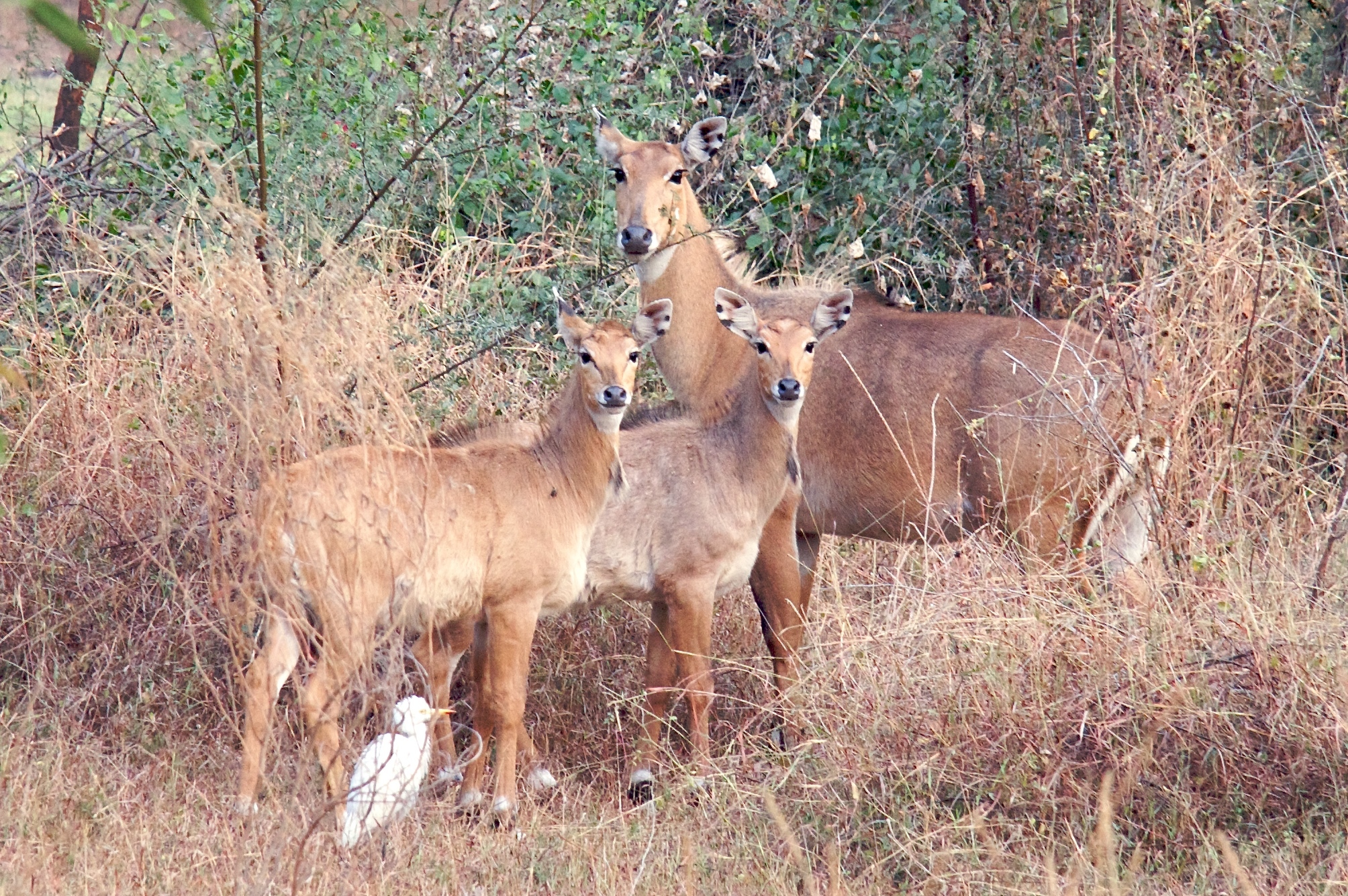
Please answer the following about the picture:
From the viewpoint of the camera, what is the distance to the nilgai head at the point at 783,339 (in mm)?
6309

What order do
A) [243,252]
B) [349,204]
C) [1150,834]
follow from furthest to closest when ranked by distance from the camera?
[349,204] → [243,252] → [1150,834]

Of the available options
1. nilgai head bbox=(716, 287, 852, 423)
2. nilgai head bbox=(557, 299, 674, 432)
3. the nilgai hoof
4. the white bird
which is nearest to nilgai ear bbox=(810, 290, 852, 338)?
nilgai head bbox=(716, 287, 852, 423)

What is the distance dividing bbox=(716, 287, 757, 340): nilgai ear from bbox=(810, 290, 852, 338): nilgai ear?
274mm

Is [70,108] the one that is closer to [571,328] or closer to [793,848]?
[571,328]

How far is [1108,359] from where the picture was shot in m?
6.29

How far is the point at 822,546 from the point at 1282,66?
3406 millimetres

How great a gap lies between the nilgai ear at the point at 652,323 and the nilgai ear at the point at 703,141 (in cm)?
119

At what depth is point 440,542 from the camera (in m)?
5.27

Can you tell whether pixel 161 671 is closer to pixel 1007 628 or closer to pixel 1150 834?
pixel 1007 628

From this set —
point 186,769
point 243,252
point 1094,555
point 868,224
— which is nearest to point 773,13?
point 868,224

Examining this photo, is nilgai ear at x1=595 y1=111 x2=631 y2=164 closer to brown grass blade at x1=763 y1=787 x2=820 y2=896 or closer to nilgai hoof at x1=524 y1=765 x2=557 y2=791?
nilgai hoof at x1=524 y1=765 x2=557 y2=791

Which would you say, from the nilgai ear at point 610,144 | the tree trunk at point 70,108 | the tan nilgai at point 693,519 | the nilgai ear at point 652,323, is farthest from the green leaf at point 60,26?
the tree trunk at point 70,108

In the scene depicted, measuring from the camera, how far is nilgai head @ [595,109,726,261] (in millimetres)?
6832

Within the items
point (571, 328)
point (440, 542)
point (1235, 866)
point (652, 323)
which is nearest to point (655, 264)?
point (652, 323)
